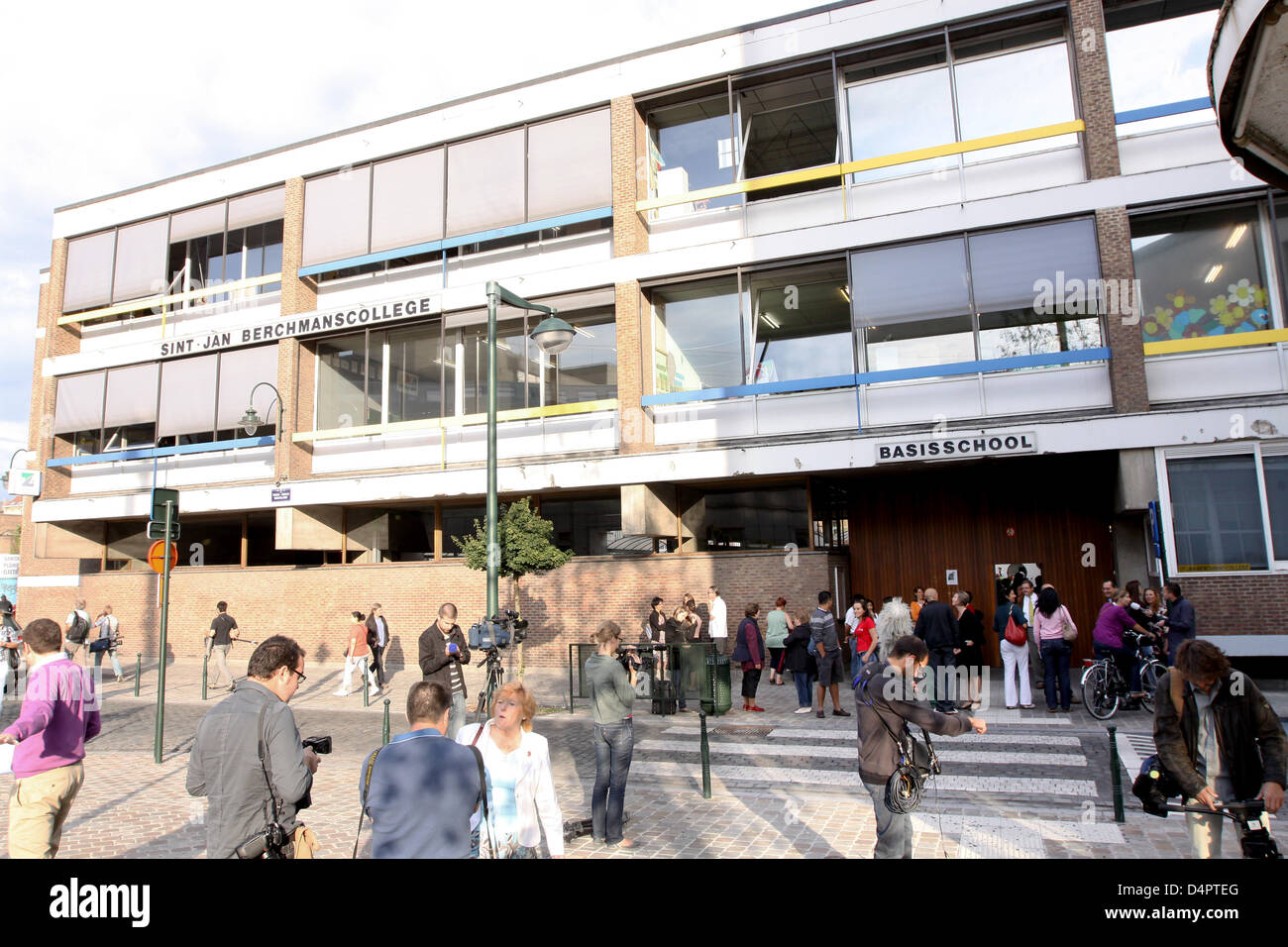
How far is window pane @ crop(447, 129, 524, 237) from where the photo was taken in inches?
756

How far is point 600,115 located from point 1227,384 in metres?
13.7

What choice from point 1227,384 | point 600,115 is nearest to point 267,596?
point 600,115

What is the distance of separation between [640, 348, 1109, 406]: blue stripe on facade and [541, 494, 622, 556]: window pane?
9.52ft

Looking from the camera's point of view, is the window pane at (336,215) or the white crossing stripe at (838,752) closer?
the white crossing stripe at (838,752)

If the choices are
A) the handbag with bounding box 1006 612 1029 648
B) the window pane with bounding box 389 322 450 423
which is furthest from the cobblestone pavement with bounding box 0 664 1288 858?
the window pane with bounding box 389 322 450 423

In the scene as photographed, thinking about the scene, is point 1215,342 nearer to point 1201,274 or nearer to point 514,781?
point 1201,274

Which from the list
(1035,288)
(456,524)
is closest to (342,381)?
(456,524)

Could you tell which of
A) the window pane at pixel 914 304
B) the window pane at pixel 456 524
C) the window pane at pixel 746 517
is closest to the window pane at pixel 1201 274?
the window pane at pixel 914 304

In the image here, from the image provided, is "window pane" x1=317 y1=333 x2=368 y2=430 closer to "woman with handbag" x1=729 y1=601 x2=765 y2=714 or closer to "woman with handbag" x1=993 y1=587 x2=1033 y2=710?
"woman with handbag" x1=729 y1=601 x2=765 y2=714

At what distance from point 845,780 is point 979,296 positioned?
34.9 feet

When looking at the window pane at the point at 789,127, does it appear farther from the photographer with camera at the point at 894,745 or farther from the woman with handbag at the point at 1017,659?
the photographer with camera at the point at 894,745

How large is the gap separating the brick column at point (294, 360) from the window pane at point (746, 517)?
33.2 ft

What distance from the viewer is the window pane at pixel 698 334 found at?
58.1 feet
